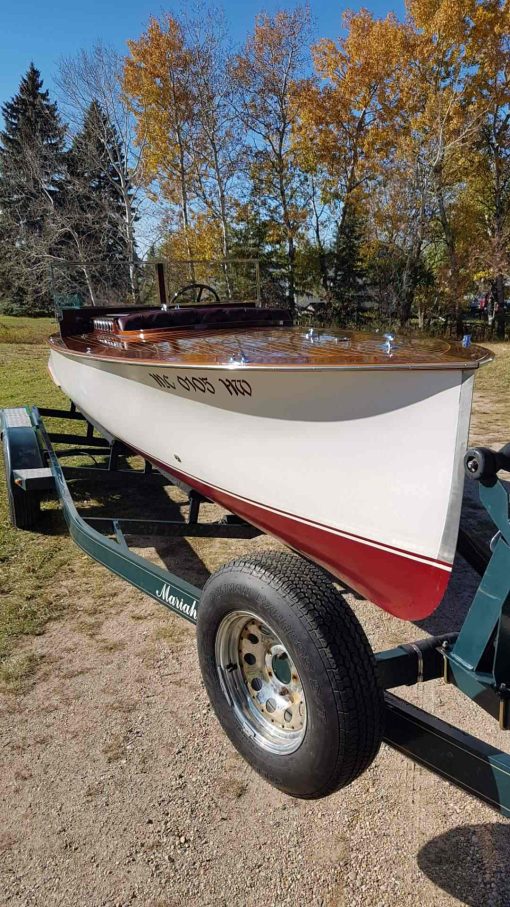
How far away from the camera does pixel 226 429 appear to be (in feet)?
10.1

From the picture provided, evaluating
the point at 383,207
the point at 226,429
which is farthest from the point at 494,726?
the point at 383,207

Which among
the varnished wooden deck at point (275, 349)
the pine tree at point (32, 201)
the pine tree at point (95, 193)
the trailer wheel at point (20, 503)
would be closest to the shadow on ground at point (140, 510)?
the trailer wheel at point (20, 503)

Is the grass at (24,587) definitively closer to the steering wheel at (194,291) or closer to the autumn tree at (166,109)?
the steering wheel at (194,291)

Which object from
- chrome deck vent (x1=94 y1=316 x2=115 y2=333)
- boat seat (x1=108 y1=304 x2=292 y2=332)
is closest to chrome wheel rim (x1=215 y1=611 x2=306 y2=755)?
boat seat (x1=108 y1=304 x2=292 y2=332)

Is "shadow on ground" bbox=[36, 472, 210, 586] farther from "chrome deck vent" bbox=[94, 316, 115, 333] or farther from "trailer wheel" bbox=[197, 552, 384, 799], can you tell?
"trailer wheel" bbox=[197, 552, 384, 799]

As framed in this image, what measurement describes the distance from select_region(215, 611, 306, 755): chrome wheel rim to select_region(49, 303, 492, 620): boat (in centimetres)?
58

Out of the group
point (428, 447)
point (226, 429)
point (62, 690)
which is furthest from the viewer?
point (226, 429)

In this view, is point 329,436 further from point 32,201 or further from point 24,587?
point 32,201

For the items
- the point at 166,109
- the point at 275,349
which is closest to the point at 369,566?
the point at 275,349

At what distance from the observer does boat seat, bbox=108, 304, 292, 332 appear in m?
4.39

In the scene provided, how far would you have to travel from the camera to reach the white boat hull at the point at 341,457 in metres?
2.09

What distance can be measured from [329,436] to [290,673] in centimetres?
99

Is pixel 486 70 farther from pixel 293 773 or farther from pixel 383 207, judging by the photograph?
pixel 293 773

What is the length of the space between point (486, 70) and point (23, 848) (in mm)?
21732
